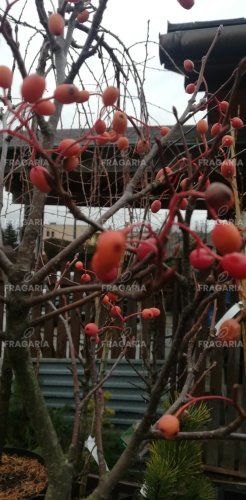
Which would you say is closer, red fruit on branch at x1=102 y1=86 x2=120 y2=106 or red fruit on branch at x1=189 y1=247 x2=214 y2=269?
red fruit on branch at x1=189 y1=247 x2=214 y2=269

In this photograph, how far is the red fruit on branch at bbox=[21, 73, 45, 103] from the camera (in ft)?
1.96

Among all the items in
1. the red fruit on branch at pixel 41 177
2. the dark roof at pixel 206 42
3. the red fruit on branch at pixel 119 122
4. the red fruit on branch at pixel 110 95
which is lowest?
the red fruit on branch at pixel 41 177

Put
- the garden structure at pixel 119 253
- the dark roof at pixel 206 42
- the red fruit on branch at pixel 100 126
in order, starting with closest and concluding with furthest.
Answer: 1. the garden structure at pixel 119 253
2. the red fruit on branch at pixel 100 126
3. the dark roof at pixel 206 42

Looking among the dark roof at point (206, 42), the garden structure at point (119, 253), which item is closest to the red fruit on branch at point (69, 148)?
the garden structure at point (119, 253)

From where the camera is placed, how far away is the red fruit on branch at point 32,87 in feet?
1.96

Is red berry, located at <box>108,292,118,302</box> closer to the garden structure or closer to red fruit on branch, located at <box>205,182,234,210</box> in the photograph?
the garden structure

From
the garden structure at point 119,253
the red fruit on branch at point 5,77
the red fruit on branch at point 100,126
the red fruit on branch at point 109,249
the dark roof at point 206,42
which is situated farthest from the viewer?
the dark roof at point 206,42

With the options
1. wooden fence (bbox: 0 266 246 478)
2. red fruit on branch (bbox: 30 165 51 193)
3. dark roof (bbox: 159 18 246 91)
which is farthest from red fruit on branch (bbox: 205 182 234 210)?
dark roof (bbox: 159 18 246 91)

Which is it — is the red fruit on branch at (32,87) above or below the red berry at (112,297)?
above

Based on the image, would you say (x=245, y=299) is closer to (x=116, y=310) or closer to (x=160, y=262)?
(x=116, y=310)

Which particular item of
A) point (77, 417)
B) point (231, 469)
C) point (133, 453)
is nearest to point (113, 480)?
point (133, 453)

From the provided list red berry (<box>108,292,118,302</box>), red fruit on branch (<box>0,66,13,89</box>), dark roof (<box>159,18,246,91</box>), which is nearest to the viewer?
red fruit on branch (<box>0,66,13,89</box>)

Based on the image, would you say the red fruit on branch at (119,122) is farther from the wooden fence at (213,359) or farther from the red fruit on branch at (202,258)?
the wooden fence at (213,359)

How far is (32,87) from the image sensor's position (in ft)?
1.97
